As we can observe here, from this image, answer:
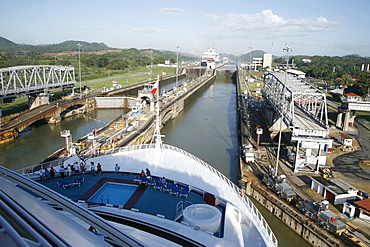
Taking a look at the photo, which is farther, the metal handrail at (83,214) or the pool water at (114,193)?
the pool water at (114,193)

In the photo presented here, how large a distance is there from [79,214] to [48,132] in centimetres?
3284

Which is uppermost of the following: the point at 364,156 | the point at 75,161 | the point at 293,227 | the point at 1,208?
the point at 1,208

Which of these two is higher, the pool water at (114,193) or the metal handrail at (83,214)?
the metal handrail at (83,214)

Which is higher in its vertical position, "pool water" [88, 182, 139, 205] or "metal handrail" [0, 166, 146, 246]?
"metal handrail" [0, 166, 146, 246]

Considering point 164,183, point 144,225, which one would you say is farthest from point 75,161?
point 144,225

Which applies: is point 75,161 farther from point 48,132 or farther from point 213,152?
point 48,132

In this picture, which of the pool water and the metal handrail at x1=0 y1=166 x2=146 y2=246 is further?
the pool water

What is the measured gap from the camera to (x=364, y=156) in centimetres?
2348

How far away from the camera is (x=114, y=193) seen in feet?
35.8

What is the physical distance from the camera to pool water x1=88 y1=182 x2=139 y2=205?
10242 mm

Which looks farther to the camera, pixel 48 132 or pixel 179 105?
pixel 179 105

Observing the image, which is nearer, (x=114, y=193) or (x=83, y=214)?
(x=83, y=214)

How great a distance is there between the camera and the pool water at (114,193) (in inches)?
403

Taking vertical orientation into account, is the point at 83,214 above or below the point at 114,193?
above
